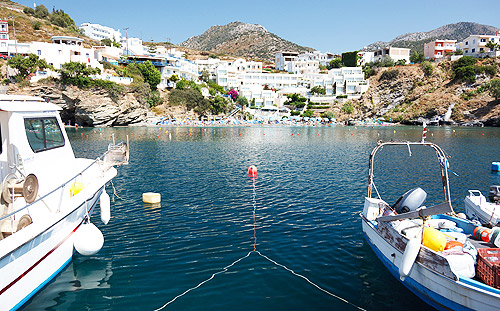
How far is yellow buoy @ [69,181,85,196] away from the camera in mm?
10818

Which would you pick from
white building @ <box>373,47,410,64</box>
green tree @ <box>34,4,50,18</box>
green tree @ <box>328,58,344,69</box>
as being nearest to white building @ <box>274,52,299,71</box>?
green tree @ <box>328,58,344,69</box>

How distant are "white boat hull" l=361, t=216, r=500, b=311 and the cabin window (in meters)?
11.2

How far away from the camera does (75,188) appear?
35.9ft

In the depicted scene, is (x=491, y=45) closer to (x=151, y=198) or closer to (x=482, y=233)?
(x=482, y=233)

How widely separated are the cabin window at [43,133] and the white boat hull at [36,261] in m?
2.31

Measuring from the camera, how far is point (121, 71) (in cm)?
9188

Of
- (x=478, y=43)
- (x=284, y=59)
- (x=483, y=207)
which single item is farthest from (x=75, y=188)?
(x=284, y=59)

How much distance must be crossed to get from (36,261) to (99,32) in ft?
518

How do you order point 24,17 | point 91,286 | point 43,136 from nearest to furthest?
1. point 91,286
2. point 43,136
3. point 24,17

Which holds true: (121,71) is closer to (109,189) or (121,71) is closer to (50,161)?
(109,189)

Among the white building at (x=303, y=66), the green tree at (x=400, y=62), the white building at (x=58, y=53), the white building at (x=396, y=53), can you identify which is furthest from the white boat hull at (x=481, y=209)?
the white building at (x=396, y=53)

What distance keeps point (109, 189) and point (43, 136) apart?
1028 cm

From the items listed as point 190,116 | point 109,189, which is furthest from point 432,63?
point 109,189

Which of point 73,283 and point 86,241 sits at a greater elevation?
point 86,241
